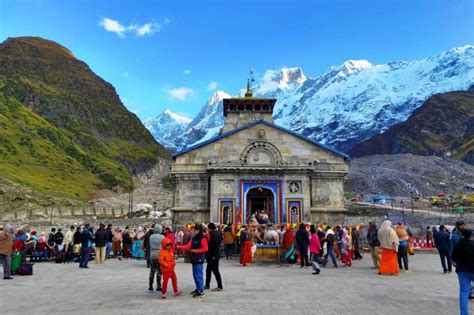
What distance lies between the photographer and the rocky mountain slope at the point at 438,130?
14600cm

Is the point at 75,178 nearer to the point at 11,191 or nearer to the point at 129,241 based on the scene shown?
the point at 11,191

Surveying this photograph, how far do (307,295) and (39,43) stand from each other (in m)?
192

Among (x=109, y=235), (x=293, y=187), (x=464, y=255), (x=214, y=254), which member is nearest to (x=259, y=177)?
(x=293, y=187)

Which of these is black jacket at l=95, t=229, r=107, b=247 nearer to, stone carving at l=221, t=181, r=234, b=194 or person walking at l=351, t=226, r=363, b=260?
stone carving at l=221, t=181, r=234, b=194

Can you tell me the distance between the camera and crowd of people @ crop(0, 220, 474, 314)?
10.3 metres

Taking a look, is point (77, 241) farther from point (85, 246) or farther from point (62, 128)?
point (62, 128)

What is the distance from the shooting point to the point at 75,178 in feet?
290

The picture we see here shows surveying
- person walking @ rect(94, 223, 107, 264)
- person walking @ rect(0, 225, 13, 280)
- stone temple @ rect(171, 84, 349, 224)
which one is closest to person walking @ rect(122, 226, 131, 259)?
person walking @ rect(94, 223, 107, 264)

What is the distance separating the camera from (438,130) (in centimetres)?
15662

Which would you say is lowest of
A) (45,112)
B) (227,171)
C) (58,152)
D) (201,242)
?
(201,242)

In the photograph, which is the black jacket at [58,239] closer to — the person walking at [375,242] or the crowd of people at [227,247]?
the crowd of people at [227,247]

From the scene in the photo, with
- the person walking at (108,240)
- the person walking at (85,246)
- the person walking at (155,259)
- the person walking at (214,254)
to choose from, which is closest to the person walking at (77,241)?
the person walking at (85,246)

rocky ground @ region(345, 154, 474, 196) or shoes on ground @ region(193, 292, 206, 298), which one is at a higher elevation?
rocky ground @ region(345, 154, 474, 196)

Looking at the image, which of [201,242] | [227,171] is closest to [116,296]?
[201,242]
